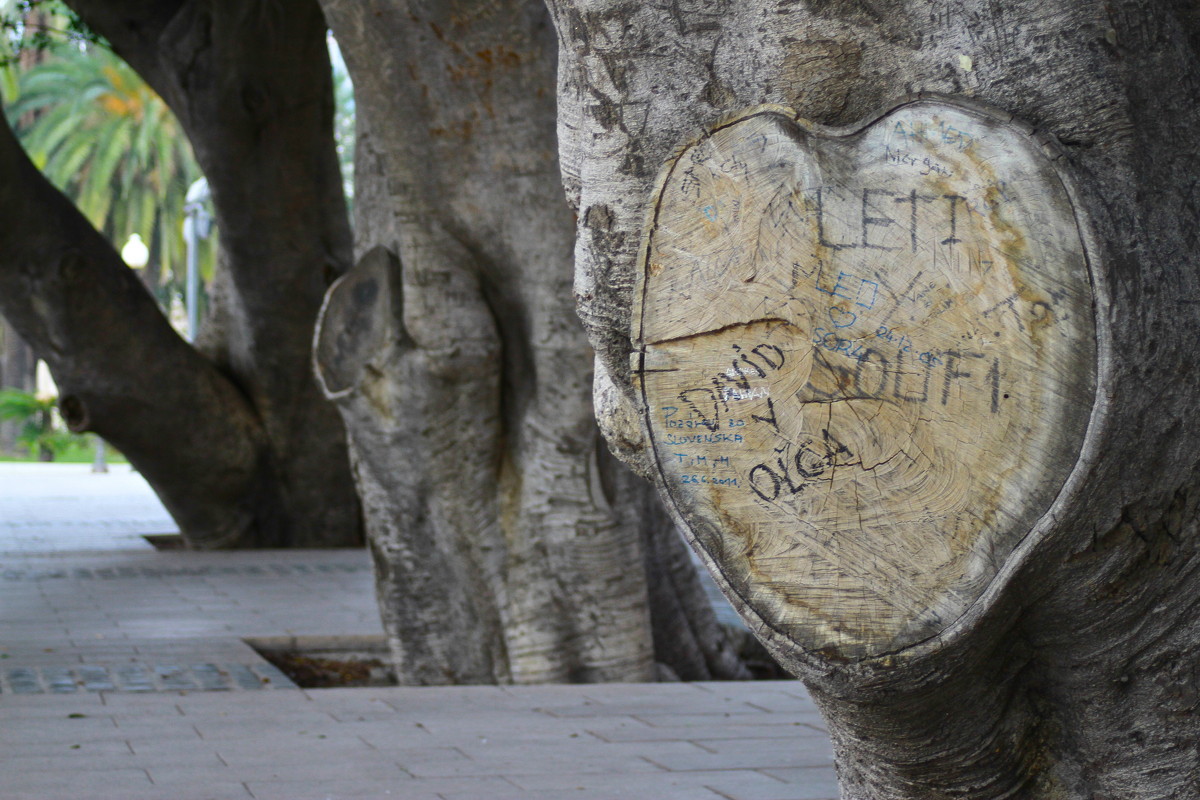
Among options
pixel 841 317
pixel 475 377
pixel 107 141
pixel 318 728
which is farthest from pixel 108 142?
pixel 841 317

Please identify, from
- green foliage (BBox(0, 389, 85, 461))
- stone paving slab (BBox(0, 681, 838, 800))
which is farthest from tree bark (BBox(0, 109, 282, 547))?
green foliage (BBox(0, 389, 85, 461))

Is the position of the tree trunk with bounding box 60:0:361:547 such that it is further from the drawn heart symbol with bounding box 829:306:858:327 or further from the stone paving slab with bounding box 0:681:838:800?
the drawn heart symbol with bounding box 829:306:858:327

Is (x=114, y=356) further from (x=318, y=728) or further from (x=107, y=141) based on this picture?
(x=107, y=141)

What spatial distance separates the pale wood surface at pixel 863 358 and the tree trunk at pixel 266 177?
804cm

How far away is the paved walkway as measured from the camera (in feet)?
12.6

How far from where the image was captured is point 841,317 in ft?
6.77

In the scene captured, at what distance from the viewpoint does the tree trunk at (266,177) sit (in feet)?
31.5

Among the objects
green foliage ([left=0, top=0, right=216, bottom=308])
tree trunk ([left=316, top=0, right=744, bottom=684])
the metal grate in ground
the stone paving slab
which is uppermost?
green foliage ([left=0, top=0, right=216, bottom=308])

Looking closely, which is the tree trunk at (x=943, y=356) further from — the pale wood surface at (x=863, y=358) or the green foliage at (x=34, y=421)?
the green foliage at (x=34, y=421)

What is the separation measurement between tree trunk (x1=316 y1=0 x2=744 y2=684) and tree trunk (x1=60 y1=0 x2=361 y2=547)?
400cm

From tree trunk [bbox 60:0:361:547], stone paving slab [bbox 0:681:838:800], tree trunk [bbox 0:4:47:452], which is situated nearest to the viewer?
stone paving slab [bbox 0:681:838:800]

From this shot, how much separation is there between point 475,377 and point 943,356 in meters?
3.71

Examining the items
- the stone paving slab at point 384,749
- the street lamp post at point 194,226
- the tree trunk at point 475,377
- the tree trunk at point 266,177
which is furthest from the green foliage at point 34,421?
the stone paving slab at point 384,749

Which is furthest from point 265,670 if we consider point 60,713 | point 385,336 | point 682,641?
point 682,641
